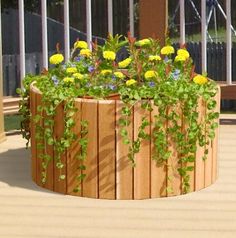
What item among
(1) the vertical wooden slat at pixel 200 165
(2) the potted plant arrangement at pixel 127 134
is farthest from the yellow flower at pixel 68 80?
(1) the vertical wooden slat at pixel 200 165

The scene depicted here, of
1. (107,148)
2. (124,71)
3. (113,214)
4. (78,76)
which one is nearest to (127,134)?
(107,148)

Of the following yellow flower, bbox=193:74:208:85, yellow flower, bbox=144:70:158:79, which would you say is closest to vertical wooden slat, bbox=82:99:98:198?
yellow flower, bbox=144:70:158:79

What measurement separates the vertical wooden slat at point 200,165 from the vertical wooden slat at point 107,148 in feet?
1.57

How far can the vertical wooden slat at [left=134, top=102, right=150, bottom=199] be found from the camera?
4.21 meters

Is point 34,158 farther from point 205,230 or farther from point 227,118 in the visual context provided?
point 227,118

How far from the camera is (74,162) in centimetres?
433

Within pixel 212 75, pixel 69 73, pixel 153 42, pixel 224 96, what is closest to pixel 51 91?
pixel 69 73

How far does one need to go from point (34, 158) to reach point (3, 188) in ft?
0.91

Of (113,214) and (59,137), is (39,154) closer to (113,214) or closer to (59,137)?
(59,137)

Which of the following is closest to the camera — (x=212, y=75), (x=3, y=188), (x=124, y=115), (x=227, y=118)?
(x=124, y=115)

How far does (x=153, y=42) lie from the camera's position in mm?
4844

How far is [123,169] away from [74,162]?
27 cm

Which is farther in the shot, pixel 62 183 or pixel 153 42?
pixel 153 42

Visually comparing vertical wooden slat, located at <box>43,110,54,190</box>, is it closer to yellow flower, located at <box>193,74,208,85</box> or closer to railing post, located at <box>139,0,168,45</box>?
yellow flower, located at <box>193,74,208,85</box>
